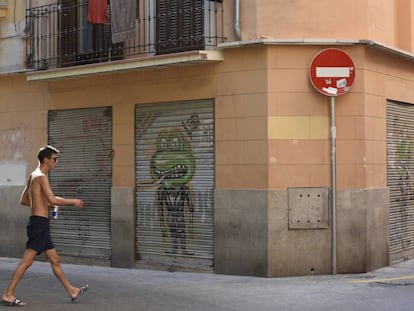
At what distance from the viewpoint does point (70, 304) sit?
8422mm

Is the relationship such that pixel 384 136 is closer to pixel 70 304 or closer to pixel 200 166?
pixel 200 166

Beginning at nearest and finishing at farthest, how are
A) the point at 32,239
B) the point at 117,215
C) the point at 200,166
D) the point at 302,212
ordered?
the point at 32,239, the point at 302,212, the point at 200,166, the point at 117,215

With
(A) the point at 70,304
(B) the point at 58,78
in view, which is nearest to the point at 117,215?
(B) the point at 58,78

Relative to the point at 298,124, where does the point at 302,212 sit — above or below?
below

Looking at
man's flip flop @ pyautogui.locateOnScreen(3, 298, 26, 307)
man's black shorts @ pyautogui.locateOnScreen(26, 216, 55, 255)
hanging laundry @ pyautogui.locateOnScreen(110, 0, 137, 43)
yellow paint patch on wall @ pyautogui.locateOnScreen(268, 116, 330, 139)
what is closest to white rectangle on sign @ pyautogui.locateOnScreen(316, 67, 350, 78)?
yellow paint patch on wall @ pyautogui.locateOnScreen(268, 116, 330, 139)

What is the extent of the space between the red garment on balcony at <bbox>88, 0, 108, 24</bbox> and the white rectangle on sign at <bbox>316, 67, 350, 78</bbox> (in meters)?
4.18

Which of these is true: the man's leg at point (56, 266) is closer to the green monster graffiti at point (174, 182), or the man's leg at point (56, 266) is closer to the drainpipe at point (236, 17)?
the green monster graffiti at point (174, 182)

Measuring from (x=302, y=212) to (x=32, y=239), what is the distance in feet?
14.4

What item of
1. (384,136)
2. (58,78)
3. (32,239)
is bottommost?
(32,239)

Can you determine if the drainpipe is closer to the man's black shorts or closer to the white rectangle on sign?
the white rectangle on sign

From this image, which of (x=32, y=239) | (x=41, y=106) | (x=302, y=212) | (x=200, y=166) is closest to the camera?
(x=32, y=239)

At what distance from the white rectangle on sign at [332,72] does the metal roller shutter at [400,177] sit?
4.83 ft

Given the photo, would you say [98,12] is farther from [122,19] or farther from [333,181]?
[333,181]

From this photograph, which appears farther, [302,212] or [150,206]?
[150,206]
